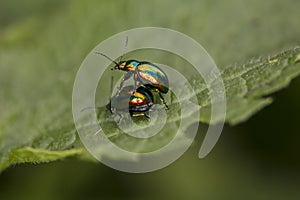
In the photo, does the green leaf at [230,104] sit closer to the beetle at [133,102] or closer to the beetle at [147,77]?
the beetle at [133,102]

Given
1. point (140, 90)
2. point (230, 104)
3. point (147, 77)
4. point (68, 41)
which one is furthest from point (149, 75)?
point (68, 41)

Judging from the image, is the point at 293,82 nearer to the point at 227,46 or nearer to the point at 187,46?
the point at 227,46

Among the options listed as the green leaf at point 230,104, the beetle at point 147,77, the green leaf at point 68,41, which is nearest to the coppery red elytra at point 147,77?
the beetle at point 147,77

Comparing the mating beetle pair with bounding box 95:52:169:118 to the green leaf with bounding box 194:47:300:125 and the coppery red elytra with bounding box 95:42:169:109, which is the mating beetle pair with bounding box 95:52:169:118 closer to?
the coppery red elytra with bounding box 95:42:169:109

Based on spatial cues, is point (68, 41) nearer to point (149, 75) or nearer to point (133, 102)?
point (149, 75)

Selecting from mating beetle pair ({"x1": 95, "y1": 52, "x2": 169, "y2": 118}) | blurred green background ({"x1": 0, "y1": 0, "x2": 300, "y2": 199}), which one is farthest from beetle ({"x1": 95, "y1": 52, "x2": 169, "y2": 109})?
blurred green background ({"x1": 0, "y1": 0, "x2": 300, "y2": 199})

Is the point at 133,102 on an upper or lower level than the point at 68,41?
lower

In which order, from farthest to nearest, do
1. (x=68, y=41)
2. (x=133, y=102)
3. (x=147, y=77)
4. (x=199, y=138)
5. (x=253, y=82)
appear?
(x=68, y=41)
(x=199, y=138)
(x=147, y=77)
(x=133, y=102)
(x=253, y=82)

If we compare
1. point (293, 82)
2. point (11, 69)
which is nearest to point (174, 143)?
point (293, 82)
